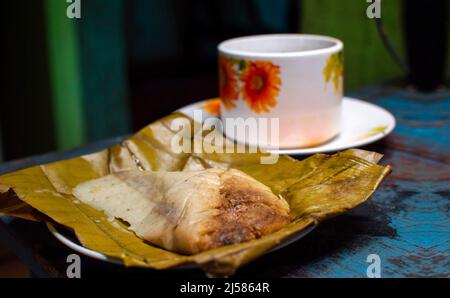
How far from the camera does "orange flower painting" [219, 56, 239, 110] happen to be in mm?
789

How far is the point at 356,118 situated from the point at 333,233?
37cm

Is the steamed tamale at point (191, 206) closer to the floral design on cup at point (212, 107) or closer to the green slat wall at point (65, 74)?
the floral design on cup at point (212, 107)

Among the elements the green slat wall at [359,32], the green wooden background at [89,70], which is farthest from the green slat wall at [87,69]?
the green slat wall at [359,32]

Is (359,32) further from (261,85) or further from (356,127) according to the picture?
(261,85)

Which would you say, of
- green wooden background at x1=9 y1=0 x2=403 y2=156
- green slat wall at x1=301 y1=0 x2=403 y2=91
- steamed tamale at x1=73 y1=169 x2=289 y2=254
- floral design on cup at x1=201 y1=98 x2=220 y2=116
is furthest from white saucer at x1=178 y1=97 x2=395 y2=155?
green slat wall at x1=301 y1=0 x2=403 y2=91

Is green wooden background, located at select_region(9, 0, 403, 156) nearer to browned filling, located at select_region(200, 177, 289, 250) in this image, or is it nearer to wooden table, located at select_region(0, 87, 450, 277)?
wooden table, located at select_region(0, 87, 450, 277)

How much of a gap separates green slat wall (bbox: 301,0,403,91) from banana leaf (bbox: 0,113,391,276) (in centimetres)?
119

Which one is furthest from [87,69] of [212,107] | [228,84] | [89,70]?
[228,84]

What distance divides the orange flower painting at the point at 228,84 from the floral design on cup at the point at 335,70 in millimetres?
130

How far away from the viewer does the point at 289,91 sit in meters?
0.75

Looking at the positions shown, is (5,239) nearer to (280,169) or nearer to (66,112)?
(280,169)

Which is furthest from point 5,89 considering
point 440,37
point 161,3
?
point 440,37

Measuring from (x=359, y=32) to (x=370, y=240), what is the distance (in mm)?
1369

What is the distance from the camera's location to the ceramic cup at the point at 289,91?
75 centimetres
